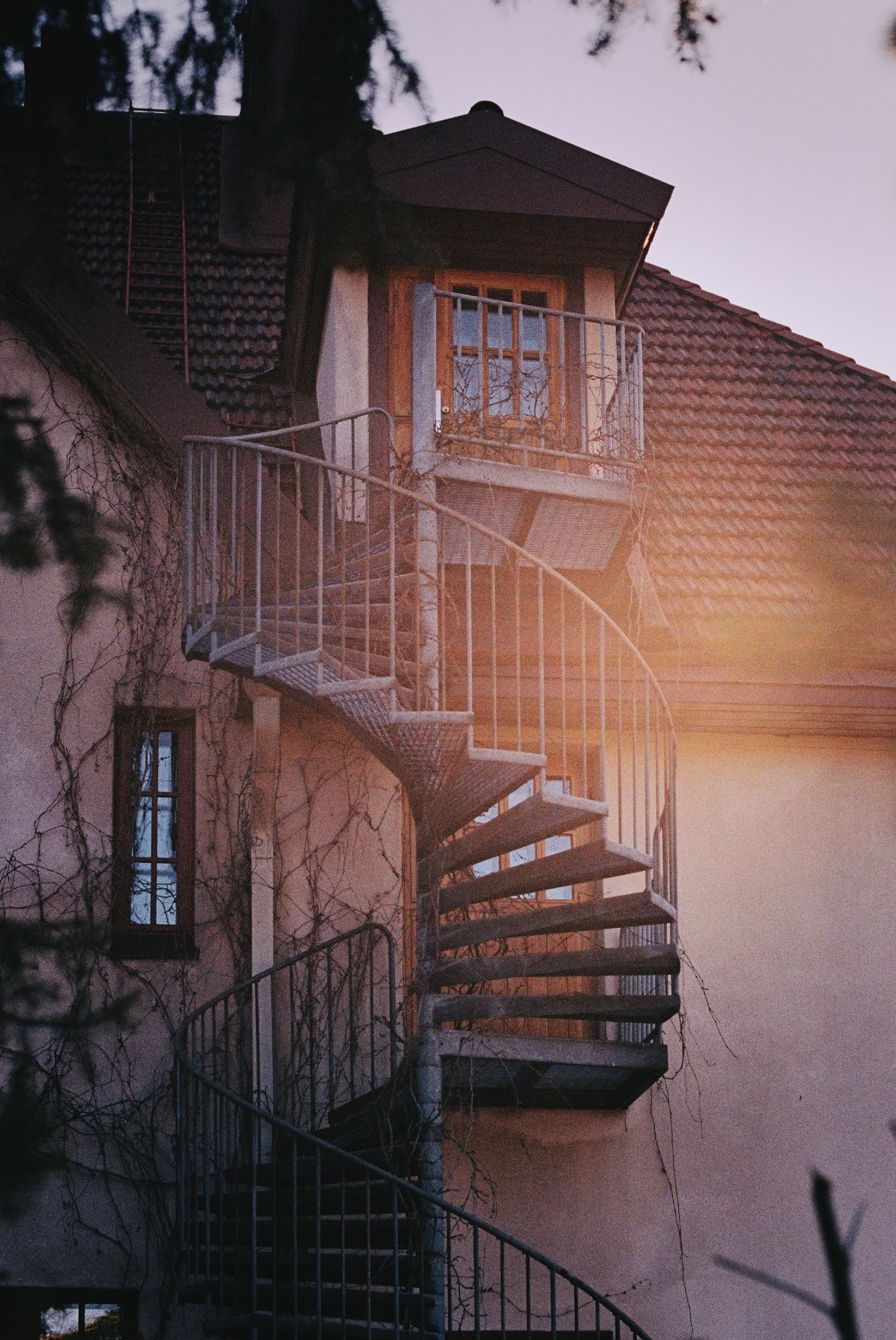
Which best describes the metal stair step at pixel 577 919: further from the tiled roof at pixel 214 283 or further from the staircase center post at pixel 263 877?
the tiled roof at pixel 214 283

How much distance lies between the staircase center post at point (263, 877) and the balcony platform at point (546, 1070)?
33.5 inches

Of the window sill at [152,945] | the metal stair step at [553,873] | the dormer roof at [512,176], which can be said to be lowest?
the window sill at [152,945]

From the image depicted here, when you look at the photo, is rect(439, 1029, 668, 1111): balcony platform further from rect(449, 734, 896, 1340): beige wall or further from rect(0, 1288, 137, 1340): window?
rect(0, 1288, 137, 1340): window

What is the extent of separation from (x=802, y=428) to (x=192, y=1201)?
5.87 metres

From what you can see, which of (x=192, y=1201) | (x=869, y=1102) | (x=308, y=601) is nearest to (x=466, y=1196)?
(x=192, y=1201)

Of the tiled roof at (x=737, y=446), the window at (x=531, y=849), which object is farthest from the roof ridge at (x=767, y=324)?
the window at (x=531, y=849)

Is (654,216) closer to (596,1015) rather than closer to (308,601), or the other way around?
(308,601)

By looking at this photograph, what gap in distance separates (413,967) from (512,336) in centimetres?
326

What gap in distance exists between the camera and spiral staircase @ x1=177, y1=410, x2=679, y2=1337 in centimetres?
623

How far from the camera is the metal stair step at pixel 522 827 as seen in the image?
605cm

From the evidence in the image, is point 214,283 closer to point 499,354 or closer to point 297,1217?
point 499,354

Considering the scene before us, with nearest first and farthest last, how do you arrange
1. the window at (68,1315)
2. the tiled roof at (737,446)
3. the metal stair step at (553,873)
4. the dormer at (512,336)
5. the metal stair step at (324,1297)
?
the metal stair step at (324,1297), the metal stair step at (553,873), the window at (68,1315), the dormer at (512,336), the tiled roof at (737,446)

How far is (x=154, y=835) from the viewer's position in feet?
25.3

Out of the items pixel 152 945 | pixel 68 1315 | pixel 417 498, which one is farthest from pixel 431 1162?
pixel 417 498
